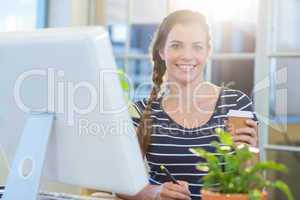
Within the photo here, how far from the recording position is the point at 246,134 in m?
1.40

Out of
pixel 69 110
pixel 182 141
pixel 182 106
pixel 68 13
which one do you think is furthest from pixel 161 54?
pixel 68 13

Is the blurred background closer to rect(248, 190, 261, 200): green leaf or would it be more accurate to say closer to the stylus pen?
the stylus pen

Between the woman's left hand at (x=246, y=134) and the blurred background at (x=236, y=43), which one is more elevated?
the blurred background at (x=236, y=43)

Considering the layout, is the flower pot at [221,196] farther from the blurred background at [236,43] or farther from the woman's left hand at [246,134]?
the blurred background at [236,43]

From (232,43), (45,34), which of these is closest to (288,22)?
(232,43)

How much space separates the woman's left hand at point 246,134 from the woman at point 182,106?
15cm

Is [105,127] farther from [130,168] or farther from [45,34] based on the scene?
[45,34]

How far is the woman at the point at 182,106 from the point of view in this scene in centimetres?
159

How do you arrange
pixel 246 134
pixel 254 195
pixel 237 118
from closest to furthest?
pixel 254 195
pixel 237 118
pixel 246 134

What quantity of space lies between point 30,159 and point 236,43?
5.75ft

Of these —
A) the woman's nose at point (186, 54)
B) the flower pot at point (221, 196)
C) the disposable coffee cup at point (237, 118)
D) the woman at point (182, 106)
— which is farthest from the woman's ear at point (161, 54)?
the flower pot at point (221, 196)

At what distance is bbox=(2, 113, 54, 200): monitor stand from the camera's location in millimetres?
1005

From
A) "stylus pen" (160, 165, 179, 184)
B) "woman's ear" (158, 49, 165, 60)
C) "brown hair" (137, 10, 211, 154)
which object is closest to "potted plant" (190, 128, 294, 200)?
"stylus pen" (160, 165, 179, 184)

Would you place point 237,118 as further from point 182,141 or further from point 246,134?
point 182,141
